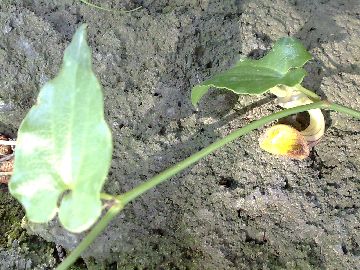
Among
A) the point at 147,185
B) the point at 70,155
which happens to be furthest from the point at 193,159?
the point at 70,155

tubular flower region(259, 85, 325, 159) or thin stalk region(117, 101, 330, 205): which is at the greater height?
thin stalk region(117, 101, 330, 205)

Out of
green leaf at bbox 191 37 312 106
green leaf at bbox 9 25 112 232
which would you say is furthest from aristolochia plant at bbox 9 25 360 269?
green leaf at bbox 191 37 312 106

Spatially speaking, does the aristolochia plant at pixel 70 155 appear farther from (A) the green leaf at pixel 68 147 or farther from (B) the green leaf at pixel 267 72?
(B) the green leaf at pixel 267 72

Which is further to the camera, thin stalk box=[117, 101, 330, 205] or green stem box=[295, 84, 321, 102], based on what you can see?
green stem box=[295, 84, 321, 102]

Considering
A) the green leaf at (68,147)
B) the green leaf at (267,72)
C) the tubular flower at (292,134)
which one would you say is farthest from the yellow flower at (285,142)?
the green leaf at (68,147)

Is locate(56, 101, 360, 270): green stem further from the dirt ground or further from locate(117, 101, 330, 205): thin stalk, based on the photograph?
the dirt ground

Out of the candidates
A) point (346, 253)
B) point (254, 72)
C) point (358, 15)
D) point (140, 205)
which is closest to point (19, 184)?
point (140, 205)

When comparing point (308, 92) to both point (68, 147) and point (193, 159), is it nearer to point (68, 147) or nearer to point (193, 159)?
point (193, 159)
